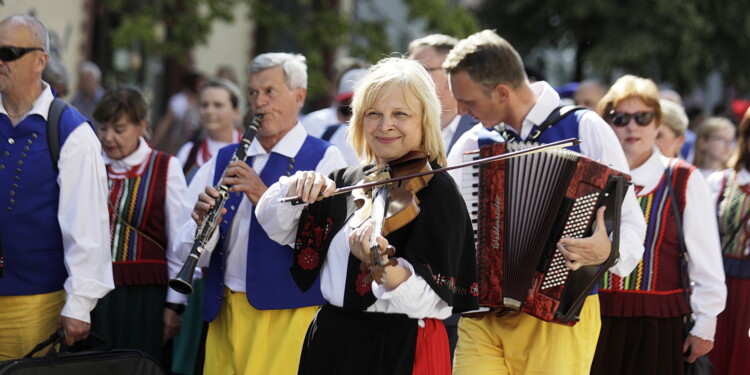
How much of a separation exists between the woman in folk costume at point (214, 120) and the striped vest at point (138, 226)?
1601mm

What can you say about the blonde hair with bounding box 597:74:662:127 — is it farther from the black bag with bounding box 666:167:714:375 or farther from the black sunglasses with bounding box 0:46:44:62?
the black sunglasses with bounding box 0:46:44:62

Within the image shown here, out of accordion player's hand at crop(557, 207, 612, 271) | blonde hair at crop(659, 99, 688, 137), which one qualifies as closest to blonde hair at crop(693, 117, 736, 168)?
blonde hair at crop(659, 99, 688, 137)

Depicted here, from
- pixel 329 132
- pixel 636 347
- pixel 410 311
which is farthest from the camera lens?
pixel 329 132

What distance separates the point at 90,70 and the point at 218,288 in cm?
581

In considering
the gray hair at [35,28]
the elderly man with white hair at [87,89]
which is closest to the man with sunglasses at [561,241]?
the gray hair at [35,28]

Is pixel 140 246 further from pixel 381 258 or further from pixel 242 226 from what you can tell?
pixel 381 258

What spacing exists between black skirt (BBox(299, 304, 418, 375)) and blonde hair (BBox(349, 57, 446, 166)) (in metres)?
0.63

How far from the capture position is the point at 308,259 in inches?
162

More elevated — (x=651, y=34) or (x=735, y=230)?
(x=651, y=34)

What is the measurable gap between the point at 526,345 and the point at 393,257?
47.9 inches

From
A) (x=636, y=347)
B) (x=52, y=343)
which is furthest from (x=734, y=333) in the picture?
(x=52, y=343)

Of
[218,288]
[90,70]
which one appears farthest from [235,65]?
[218,288]

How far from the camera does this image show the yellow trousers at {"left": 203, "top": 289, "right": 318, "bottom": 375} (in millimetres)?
5031

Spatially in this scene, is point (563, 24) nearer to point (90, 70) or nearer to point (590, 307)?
point (90, 70)
